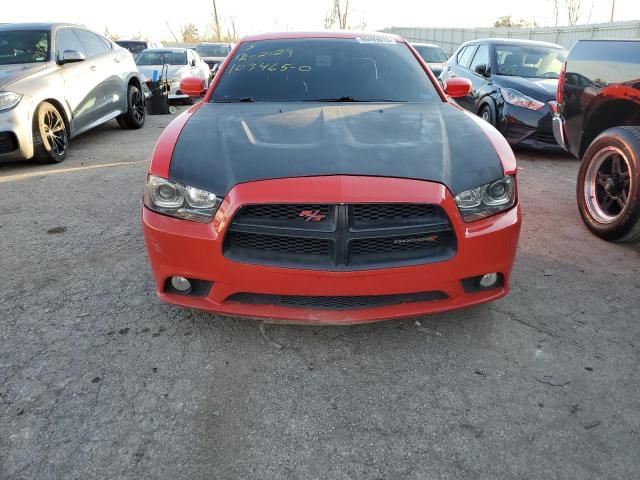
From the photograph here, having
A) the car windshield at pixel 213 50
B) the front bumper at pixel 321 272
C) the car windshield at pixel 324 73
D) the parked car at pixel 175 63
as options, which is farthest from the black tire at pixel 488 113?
the car windshield at pixel 213 50

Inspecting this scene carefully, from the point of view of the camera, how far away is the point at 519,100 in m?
6.47

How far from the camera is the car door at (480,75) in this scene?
728cm

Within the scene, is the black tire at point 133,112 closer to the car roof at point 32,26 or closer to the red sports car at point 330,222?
the car roof at point 32,26

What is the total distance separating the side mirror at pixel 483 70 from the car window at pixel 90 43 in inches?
231

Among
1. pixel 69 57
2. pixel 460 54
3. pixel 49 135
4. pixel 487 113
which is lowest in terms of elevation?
pixel 487 113

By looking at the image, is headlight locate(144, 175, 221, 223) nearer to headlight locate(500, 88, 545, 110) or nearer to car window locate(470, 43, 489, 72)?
headlight locate(500, 88, 545, 110)

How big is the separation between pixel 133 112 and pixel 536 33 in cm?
2244

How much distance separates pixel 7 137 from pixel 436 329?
5289mm

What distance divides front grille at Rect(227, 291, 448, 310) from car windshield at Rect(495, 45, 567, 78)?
6089 mm

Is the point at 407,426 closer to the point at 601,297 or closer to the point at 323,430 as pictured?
the point at 323,430

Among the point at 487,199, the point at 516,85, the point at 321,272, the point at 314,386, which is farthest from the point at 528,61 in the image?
the point at 314,386

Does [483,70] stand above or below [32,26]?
below

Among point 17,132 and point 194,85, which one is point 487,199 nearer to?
point 194,85

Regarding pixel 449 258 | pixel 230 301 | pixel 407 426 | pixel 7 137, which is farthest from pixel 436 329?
pixel 7 137
